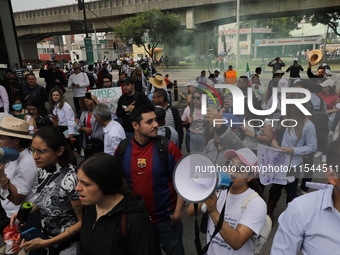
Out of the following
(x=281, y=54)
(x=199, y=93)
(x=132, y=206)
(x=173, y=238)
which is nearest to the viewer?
(x=132, y=206)

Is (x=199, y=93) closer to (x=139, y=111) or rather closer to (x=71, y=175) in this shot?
(x=139, y=111)

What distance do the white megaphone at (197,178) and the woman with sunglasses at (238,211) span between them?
81mm

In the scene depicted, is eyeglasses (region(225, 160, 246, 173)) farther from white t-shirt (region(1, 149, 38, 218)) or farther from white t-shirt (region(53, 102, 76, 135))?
white t-shirt (region(53, 102, 76, 135))

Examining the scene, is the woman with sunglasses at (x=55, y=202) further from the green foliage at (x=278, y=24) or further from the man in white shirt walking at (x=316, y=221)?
the green foliage at (x=278, y=24)

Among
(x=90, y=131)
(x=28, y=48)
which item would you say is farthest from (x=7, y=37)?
(x=28, y=48)

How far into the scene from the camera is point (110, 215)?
1.45m

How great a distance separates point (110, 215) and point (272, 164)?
192 cm

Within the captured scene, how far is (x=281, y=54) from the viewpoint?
31.9 metres

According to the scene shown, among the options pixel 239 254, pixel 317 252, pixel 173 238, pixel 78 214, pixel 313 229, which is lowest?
pixel 173 238

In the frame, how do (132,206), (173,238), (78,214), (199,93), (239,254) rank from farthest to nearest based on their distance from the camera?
1. (199,93)
2. (173,238)
3. (78,214)
4. (239,254)
5. (132,206)

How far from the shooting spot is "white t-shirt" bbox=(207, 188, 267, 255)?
154 centimetres

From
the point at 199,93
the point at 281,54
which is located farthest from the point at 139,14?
the point at 199,93

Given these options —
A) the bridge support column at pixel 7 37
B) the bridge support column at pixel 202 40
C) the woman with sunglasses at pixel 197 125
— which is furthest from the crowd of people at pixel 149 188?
the bridge support column at pixel 202 40

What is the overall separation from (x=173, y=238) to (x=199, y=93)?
2143 millimetres
